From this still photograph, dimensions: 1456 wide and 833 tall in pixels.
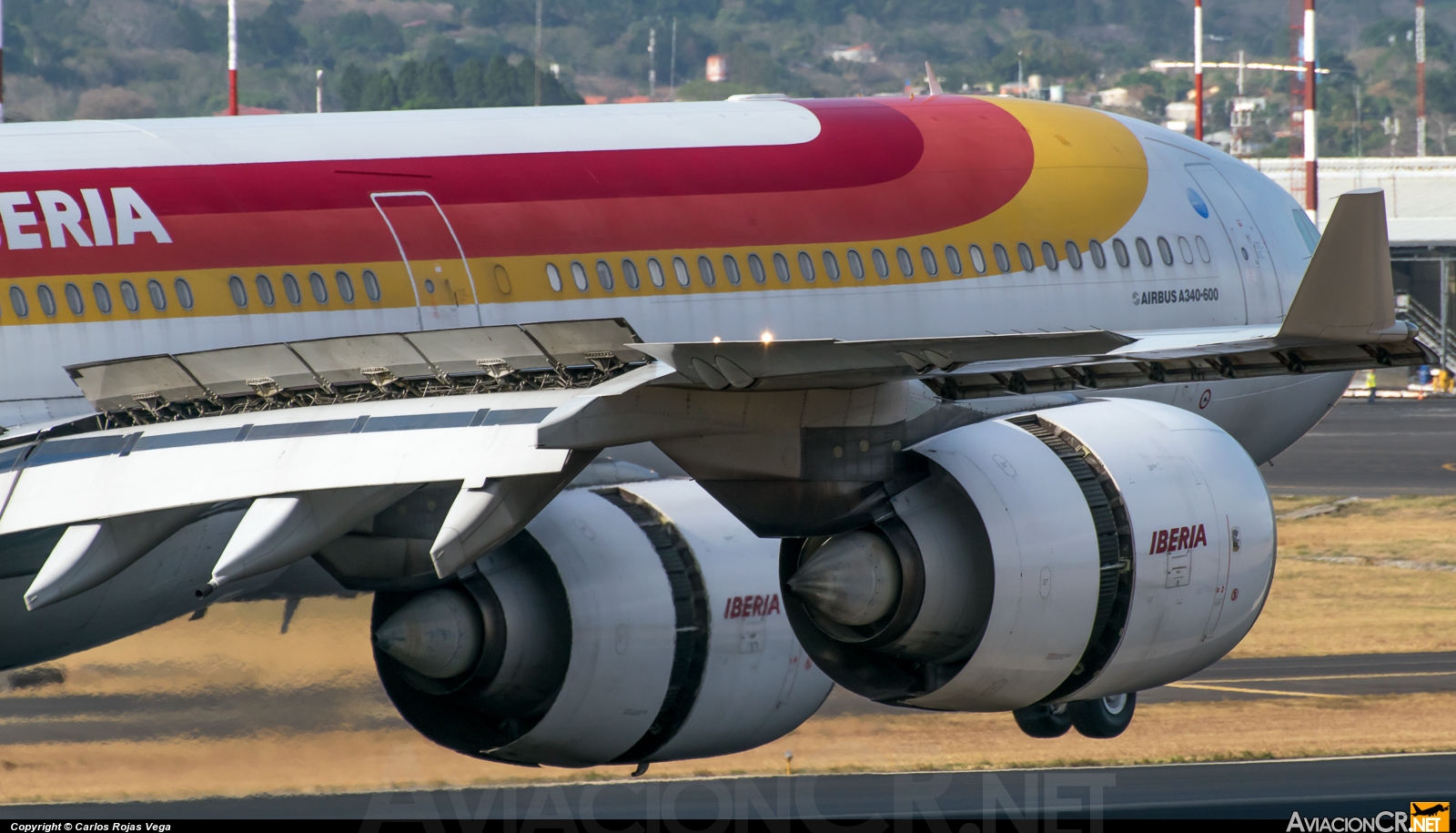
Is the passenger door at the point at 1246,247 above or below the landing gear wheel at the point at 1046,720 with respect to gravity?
above

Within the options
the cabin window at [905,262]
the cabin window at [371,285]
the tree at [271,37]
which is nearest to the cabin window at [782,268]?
the cabin window at [905,262]

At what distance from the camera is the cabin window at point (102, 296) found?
13.0 m

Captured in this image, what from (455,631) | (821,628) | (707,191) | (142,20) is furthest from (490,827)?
(142,20)

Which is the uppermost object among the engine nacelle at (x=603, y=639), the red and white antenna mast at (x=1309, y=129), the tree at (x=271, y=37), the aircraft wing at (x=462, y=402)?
the tree at (x=271, y=37)

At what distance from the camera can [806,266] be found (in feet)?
51.1

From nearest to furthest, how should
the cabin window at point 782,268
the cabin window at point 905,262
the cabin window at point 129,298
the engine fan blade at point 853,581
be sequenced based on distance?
the engine fan blade at point 853,581 → the cabin window at point 129,298 → the cabin window at point 782,268 → the cabin window at point 905,262

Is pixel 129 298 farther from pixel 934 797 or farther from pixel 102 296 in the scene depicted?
pixel 934 797

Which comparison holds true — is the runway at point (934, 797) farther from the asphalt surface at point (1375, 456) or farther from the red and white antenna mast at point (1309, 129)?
the red and white antenna mast at point (1309, 129)

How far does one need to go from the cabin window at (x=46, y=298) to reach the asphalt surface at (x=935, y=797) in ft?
11.5

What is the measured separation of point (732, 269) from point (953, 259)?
218 cm

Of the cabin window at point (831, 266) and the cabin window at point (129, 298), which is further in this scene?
the cabin window at point (831, 266)

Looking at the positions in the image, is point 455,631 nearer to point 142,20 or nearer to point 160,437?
point 160,437

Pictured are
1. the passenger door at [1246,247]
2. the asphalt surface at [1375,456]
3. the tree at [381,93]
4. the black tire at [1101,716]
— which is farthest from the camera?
the tree at [381,93]

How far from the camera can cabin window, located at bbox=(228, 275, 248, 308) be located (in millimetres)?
13375
